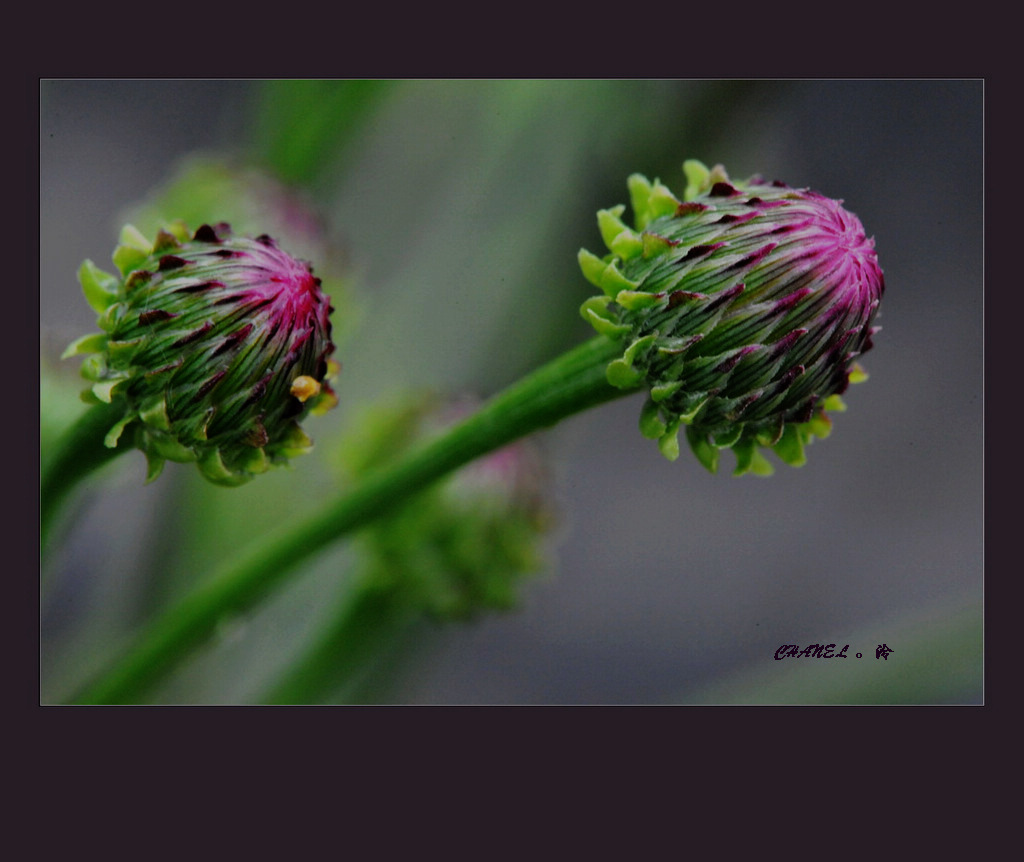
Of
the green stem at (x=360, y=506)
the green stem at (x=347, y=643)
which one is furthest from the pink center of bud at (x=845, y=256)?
the green stem at (x=347, y=643)

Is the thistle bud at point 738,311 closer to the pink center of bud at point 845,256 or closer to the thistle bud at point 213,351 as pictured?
the pink center of bud at point 845,256

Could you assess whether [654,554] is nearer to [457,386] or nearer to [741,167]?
[457,386]

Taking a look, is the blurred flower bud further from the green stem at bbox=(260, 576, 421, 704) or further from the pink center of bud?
the pink center of bud

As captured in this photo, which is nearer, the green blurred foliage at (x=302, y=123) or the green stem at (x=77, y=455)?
the green stem at (x=77, y=455)

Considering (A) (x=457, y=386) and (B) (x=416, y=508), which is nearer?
(B) (x=416, y=508)

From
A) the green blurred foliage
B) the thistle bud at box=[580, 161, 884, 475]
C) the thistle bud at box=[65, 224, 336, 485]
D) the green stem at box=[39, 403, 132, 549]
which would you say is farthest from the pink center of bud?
the green blurred foliage

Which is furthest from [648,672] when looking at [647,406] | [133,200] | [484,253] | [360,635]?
[133,200]
